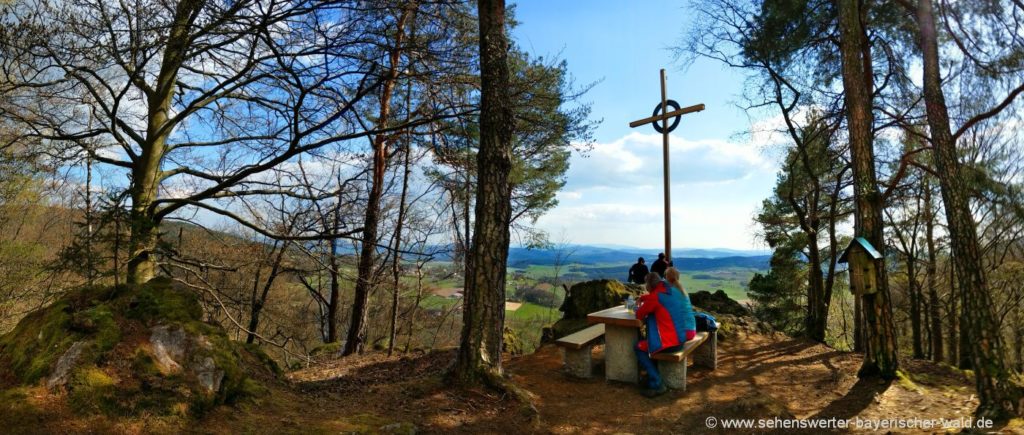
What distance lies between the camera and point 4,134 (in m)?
5.60

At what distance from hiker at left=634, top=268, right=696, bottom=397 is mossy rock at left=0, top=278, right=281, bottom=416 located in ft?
12.9

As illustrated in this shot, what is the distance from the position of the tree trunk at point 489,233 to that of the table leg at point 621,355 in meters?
1.83

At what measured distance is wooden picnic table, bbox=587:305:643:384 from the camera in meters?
5.65

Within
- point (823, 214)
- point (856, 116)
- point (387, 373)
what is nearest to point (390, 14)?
point (387, 373)

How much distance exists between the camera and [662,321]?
5172 mm

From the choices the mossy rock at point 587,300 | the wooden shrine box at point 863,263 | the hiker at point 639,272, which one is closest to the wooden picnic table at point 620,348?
the mossy rock at point 587,300

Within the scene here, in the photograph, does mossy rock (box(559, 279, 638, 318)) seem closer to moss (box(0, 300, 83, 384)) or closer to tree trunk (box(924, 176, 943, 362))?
moss (box(0, 300, 83, 384))

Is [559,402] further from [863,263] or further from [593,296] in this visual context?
[863,263]

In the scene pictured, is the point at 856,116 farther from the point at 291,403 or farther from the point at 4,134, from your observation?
the point at 4,134

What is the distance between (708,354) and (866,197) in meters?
2.85

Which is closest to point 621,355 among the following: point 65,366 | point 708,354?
point 708,354

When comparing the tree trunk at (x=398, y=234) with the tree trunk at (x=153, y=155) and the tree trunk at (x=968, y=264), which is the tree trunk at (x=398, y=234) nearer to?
the tree trunk at (x=153, y=155)

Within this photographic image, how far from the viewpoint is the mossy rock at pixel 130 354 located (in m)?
2.74

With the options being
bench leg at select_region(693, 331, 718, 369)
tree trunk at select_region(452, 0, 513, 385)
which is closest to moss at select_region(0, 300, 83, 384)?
tree trunk at select_region(452, 0, 513, 385)
